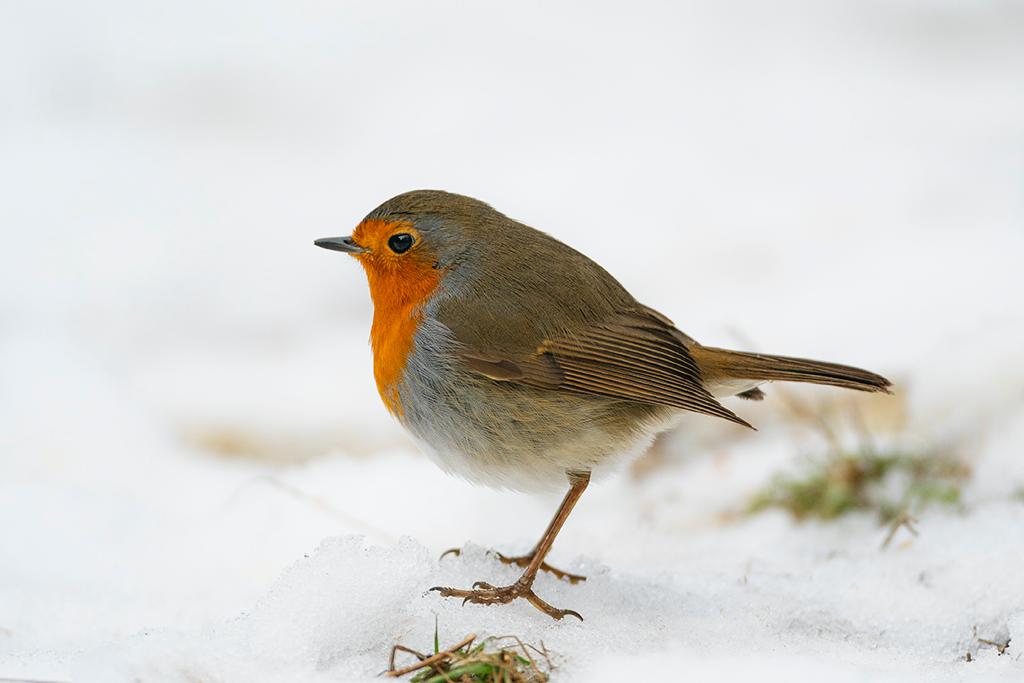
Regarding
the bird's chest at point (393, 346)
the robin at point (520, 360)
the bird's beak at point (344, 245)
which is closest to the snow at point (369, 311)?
the robin at point (520, 360)

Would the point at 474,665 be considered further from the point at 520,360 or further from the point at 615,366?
the point at 615,366

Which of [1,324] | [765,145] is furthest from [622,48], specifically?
[1,324]

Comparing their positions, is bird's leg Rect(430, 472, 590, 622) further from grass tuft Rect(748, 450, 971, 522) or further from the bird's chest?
grass tuft Rect(748, 450, 971, 522)

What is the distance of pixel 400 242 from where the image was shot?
3797mm

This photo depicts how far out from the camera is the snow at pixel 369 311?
3.11 m

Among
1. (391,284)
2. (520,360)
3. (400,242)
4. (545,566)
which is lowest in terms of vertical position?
(545,566)

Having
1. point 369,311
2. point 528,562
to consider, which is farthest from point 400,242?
point 369,311

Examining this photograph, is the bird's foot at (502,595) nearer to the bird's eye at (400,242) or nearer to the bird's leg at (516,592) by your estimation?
the bird's leg at (516,592)

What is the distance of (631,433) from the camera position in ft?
11.7

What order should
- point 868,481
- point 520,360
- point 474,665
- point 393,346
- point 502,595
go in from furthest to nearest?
point 868,481 → point 393,346 → point 520,360 → point 502,595 → point 474,665

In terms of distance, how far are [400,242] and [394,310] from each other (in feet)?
0.79

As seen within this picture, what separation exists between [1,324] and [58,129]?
1.92 m

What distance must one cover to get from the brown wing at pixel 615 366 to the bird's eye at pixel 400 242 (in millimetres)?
531

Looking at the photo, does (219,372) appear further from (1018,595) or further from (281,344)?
(1018,595)
